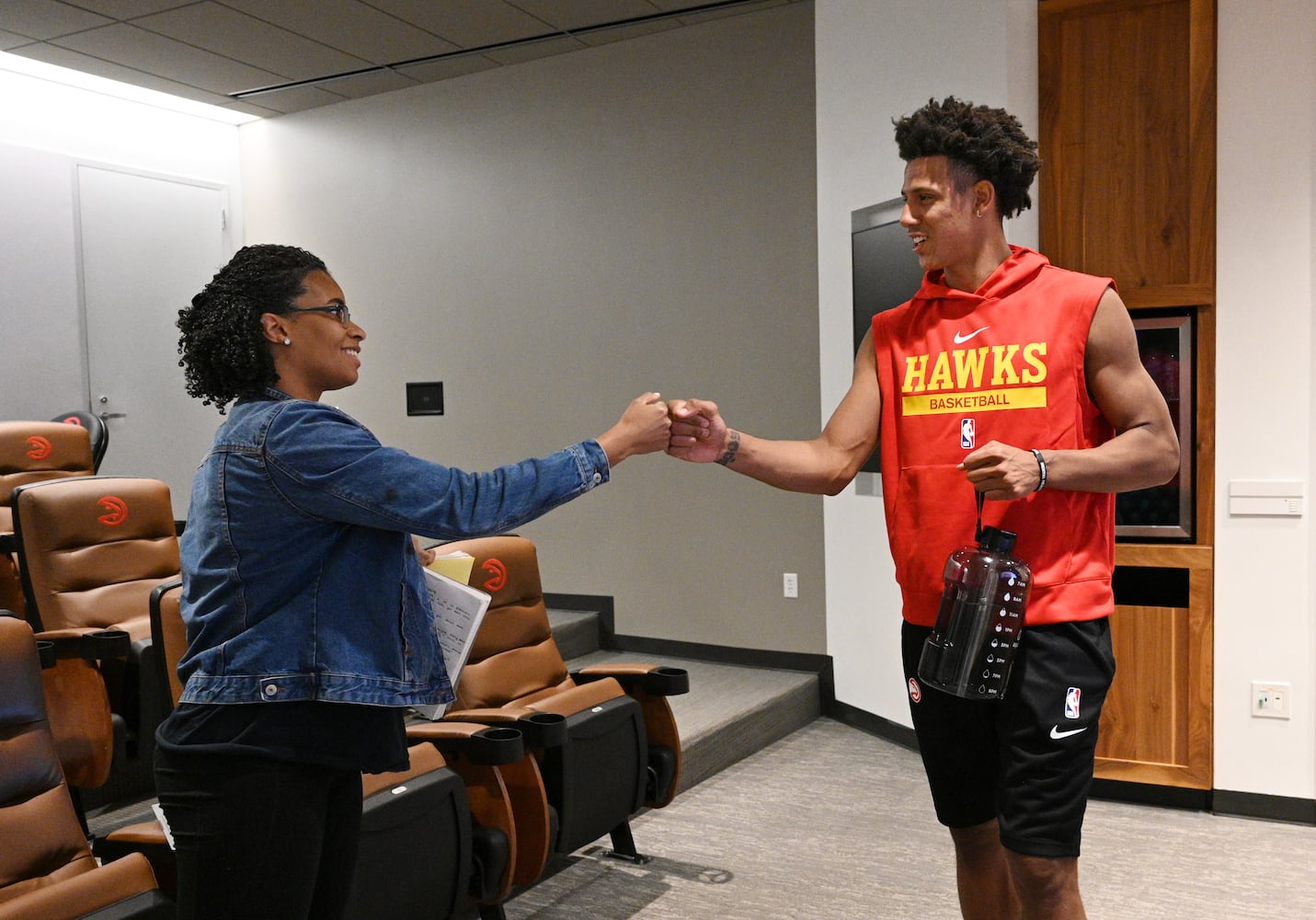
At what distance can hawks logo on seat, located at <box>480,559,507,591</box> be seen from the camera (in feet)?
10.8

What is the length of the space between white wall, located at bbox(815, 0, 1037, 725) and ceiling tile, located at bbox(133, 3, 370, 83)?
261 cm

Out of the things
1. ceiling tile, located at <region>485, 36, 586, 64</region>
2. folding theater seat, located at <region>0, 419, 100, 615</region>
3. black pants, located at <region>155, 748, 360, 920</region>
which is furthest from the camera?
ceiling tile, located at <region>485, 36, 586, 64</region>

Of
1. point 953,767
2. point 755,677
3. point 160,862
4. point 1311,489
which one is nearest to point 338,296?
point 160,862

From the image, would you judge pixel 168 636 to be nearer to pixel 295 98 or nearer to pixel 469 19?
pixel 469 19

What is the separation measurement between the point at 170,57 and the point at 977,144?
508cm

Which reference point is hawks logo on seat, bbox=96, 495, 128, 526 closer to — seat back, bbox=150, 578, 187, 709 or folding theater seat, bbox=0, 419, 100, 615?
folding theater seat, bbox=0, 419, 100, 615

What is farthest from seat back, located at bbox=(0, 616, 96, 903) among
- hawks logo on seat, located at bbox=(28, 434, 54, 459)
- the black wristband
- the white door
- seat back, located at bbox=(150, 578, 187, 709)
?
the white door

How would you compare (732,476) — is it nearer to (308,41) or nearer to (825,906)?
(825,906)

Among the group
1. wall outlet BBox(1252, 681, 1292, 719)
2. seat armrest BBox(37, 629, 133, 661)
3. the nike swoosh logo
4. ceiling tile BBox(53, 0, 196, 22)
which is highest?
ceiling tile BBox(53, 0, 196, 22)

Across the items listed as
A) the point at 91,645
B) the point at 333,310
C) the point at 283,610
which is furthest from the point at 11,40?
the point at 283,610

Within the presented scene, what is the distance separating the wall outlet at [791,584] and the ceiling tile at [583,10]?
2740 millimetres

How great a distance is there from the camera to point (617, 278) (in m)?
5.67

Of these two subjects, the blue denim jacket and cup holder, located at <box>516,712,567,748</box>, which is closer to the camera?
the blue denim jacket

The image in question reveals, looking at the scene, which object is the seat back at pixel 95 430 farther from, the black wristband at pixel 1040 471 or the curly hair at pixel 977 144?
the black wristband at pixel 1040 471
